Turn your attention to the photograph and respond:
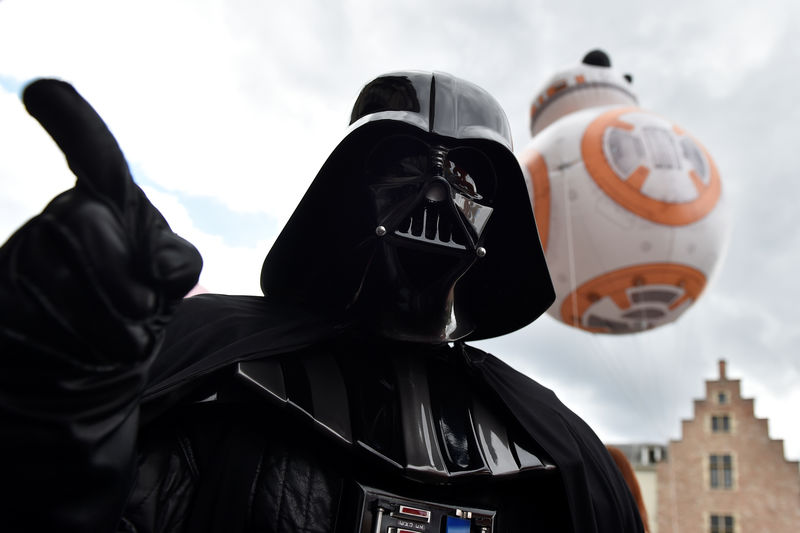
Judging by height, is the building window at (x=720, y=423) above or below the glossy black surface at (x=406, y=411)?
above

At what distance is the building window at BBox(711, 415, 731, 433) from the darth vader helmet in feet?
79.8

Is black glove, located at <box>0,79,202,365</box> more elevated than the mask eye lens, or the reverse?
the mask eye lens

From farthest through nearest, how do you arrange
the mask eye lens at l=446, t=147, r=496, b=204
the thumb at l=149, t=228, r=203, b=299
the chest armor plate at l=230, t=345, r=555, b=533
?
the mask eye lens at l=446, t=147, r=496, b=204
the chest armor plate at l=230, t=345, r=555, b=533
the thumb at l=149, t=228, r=203, b=299

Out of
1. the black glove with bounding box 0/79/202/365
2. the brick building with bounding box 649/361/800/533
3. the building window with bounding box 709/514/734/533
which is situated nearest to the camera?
the black glove with bounding box 0/79/202/365

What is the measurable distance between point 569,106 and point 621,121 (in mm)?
1519

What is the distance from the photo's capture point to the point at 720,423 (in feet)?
77.5

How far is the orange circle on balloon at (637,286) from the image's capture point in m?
8.63

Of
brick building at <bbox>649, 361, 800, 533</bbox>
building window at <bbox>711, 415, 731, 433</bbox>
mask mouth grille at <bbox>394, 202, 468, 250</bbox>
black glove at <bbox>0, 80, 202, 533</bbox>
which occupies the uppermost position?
building window at <bbox>711, 415, 731, 433</bbox>

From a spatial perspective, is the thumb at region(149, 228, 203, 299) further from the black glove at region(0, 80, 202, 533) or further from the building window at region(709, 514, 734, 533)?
the building window at region(709, 514, 734, 533)

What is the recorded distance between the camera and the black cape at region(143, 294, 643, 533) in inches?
72.7

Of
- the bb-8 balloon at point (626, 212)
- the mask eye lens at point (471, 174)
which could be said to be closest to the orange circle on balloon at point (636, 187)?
the bb-8 balloon at point (626, 212)

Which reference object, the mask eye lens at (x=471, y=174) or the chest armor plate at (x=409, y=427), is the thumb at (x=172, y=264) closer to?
the chest armor plate at (x=409, y=427)

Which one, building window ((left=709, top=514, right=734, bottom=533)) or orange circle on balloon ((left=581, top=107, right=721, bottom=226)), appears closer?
orange circle on balloon ((left=581, top=107, right=721, bottom=226))

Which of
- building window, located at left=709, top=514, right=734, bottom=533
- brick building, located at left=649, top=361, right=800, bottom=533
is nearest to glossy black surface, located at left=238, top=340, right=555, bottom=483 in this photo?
brick building, located at left=649, top=361, right=800, bottom=533
